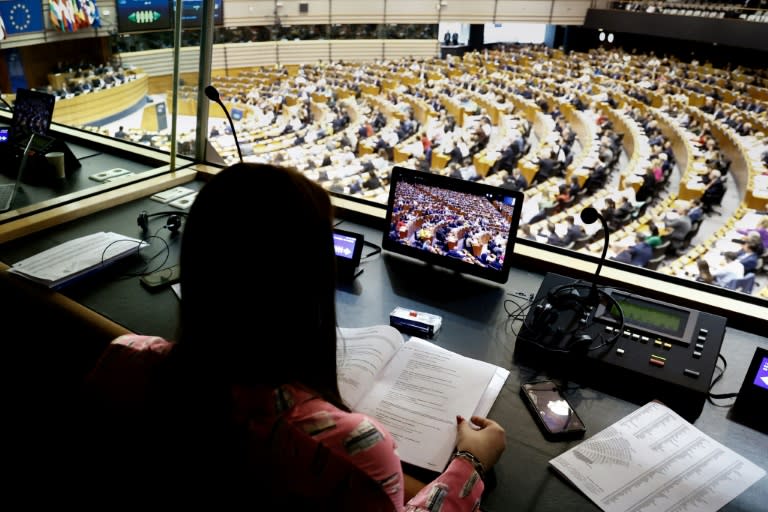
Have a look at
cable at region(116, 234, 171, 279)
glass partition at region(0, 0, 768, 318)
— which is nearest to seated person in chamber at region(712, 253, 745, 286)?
glass partition at region(0, 0, 768, 318)

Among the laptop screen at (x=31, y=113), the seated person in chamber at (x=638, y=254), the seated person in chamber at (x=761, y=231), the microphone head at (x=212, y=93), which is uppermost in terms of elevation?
the microphone head at (x=212, y=93)

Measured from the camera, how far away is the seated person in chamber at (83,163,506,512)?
0.74 m

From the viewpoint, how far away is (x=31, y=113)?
8.32 feet

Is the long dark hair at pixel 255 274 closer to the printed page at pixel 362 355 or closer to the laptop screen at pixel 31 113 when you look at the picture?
the printed page at pixel 362 355

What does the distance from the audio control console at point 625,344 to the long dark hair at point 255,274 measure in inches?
32.0

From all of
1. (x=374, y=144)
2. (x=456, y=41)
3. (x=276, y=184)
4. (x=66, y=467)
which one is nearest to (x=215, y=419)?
(x=276, y=184)

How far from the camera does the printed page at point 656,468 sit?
1027mm

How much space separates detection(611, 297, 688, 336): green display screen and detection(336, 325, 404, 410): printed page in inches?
24.8

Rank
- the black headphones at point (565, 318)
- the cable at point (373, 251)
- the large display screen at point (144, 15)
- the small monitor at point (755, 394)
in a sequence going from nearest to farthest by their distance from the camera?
the small monitor at point (755, 394), the black headphones at point (565, 318), the cable at point (373, 251), the large display screen at point (144, 15)

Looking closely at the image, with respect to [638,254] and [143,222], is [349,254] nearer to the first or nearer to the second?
[143,222]

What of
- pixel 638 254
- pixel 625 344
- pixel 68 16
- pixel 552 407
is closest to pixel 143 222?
pixel 552 407

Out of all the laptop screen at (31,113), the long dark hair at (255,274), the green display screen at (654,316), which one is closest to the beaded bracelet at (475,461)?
the long dark hair at (255,274)

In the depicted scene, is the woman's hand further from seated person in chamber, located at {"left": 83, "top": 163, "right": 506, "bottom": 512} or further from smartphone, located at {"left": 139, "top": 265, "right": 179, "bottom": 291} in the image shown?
smartphone, located at {"left": 139, "top": 265, "right": 179, "bottom": 291}

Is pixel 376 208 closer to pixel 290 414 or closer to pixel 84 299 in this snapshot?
pixel 84 299
